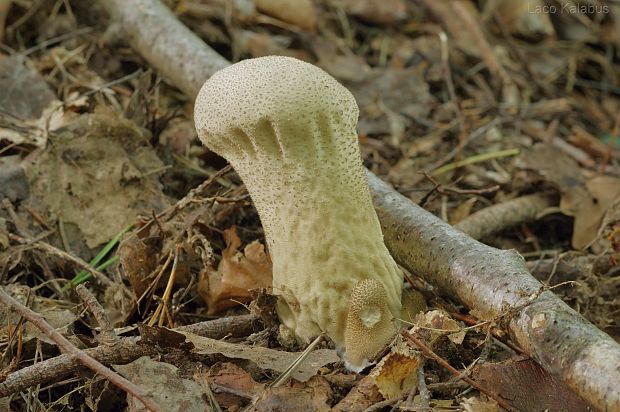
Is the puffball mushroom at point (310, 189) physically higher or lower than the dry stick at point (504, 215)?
higher

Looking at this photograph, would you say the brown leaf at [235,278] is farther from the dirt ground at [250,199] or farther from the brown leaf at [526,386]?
the brown leaf at [526,386]

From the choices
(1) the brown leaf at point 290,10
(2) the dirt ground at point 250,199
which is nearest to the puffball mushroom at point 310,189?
(2) the dirt ground at point 250,199

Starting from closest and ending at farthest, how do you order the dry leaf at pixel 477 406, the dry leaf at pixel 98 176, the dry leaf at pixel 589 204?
the dry leaf at pixel 477 406 → the dry leaf at pixel 98 176 → the dry leaf at pixel 589 204

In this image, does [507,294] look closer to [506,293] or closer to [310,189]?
[506,293]

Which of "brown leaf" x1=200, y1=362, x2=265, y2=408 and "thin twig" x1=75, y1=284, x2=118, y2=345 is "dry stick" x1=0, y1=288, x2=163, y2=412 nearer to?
"thin twig" x1=75, y1=284, x2=118, y2=345

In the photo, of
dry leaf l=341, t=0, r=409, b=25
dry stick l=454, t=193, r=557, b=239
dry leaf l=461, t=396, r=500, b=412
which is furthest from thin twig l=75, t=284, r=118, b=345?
dry leaf l=341, t=0, r=409, b=25

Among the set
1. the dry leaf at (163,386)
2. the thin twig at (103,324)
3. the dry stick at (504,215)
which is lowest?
the dry stick at (504,215)
